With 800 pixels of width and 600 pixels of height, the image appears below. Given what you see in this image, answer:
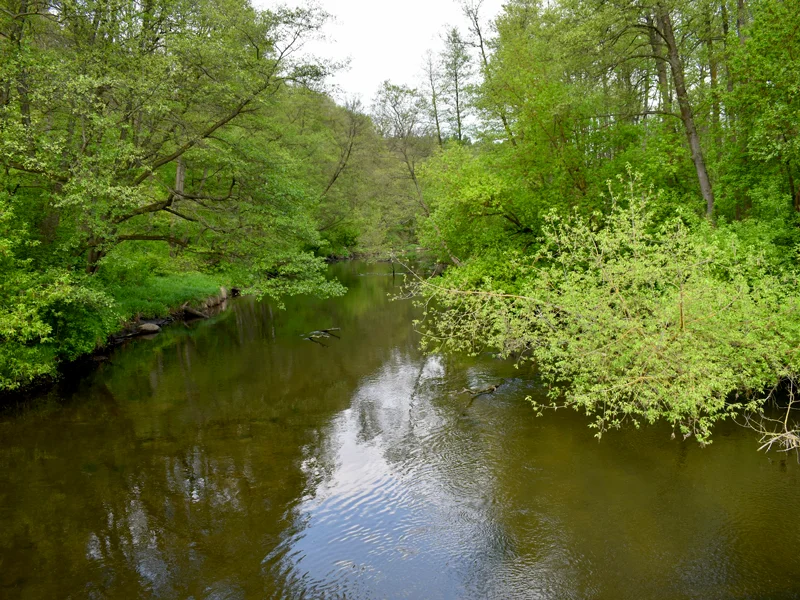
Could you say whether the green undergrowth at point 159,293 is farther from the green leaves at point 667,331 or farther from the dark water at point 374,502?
the green leaves at point 667,331

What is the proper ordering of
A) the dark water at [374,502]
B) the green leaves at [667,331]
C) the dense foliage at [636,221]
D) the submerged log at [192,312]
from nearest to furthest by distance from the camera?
the dark water at [374,502]
the green leaves at [667,331]
the dense foliage at [636,221]
the submerged log at [192,312]

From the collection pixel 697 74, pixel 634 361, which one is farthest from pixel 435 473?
pixel 697 74

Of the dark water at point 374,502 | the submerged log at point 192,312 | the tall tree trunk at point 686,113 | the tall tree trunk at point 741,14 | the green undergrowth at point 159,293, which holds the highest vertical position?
the tall tree trunk at point 741,14

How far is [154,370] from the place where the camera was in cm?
1658

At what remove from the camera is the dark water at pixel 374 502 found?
6895 millimetres

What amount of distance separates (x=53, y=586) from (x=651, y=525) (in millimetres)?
8615

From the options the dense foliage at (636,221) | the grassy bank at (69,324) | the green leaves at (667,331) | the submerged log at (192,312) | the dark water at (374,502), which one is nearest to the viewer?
the dark water at (374,502)

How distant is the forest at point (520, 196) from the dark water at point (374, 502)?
1.29m

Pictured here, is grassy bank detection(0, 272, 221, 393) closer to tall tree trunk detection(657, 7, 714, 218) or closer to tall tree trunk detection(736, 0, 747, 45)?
tall tree trunk detection(657, 7, 714, 218)

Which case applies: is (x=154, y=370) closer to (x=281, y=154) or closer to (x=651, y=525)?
(x=281, y=154)

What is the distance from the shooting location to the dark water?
6895 millimetres

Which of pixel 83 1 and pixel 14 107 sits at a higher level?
pixel 83 1

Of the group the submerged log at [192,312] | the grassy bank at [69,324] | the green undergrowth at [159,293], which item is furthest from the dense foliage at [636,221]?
the green undergrowth at [159,293]

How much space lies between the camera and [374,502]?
8844mm
